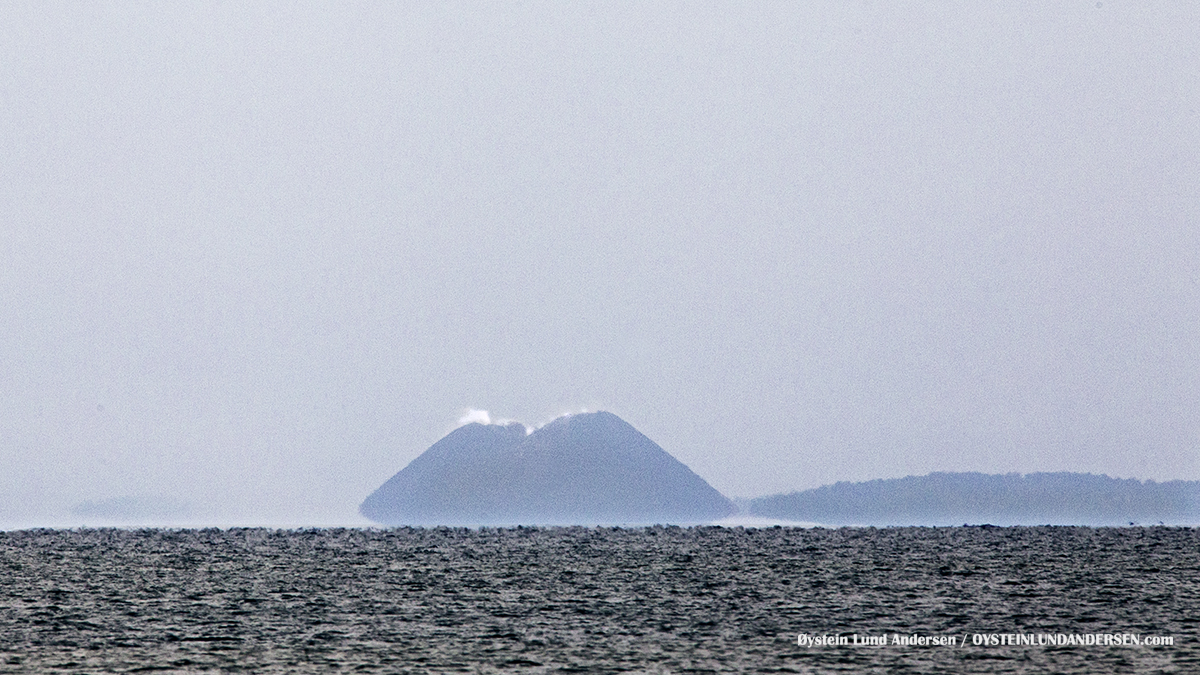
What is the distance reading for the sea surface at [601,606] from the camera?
17.6 metres

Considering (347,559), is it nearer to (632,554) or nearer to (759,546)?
(632,554)

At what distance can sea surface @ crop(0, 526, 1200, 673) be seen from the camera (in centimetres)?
1762

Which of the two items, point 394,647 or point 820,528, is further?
point 820,528

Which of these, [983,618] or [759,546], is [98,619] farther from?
[759,546]

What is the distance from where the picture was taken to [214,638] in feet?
65.3

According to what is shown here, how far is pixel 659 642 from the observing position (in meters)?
19.3

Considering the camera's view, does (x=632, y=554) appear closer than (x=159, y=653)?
No

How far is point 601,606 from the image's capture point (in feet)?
78.9

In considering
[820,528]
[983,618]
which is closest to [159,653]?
[983,618]

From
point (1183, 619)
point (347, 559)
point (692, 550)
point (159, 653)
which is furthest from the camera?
point (692, 550)

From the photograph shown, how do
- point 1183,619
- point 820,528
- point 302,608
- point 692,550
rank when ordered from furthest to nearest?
point 820,528, point 692,550, point 302,608, point 1183,619

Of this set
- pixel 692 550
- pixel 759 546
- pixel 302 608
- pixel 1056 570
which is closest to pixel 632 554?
pixel 692 550

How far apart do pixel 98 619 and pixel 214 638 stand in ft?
12.3

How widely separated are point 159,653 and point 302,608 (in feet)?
18.8
